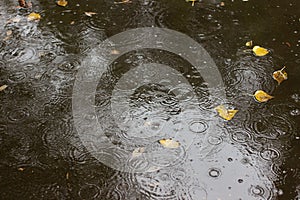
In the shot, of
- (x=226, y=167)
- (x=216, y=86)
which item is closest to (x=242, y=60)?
(x=216, y=86)

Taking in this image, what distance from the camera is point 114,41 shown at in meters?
3.74

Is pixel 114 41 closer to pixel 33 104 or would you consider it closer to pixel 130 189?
pixel 33 104

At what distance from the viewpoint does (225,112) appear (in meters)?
2.99

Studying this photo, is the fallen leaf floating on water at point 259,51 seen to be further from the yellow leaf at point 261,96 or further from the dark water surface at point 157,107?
the yellow leaf at point 261,96

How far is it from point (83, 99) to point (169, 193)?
1112 millimetres

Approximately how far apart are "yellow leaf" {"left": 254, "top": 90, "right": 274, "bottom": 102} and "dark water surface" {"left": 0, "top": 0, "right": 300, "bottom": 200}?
0.15ft

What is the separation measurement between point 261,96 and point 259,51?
62cm

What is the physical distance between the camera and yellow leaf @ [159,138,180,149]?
2.76 metres

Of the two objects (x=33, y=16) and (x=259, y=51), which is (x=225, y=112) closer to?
(x=259, y=51)

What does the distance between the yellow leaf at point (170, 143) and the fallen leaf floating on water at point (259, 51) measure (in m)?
1.31

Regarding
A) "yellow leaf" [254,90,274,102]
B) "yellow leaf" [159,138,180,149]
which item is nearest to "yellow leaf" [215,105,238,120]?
"yellow leaf" [254,90,274,102]

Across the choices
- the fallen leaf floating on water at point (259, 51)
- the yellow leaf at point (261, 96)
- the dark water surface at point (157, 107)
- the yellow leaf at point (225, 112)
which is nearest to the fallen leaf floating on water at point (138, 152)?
the dark water surface at point (157, 107)

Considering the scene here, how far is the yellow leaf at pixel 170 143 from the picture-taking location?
9.06 ft

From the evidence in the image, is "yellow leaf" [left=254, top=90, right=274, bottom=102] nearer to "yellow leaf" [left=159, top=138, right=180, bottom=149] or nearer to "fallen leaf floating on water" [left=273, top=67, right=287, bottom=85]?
"fallen leaf floating on water" [left=273, top=67, right=287, bottom=85]
